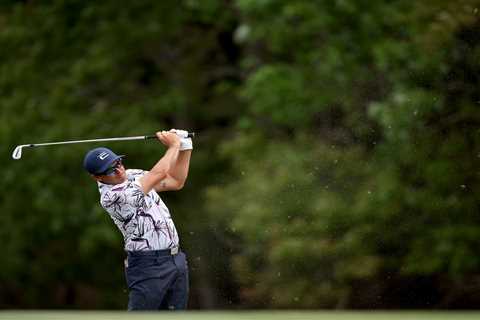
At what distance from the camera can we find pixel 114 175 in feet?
30.2

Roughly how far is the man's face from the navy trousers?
1.79ft

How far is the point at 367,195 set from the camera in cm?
1745

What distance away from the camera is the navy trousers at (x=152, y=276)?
9.27 m

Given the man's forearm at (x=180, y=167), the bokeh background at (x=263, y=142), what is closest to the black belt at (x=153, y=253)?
the man's forearm at (x=180, y=167)

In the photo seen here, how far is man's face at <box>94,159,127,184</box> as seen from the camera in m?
9.14

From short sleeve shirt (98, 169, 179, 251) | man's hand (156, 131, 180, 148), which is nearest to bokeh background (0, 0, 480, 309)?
man's hand (156, 131, 180, 148)

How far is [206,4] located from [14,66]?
156 inches

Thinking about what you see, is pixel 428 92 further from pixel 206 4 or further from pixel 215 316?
pixel 215 316

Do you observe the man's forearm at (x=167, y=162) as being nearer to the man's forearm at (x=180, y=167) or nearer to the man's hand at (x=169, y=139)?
the man's hand at (x=169, y=139)

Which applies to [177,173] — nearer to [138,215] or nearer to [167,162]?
[167,162]

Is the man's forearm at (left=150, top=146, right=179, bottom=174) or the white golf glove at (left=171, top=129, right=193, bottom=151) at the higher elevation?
the man's forearm at (left=150, top=146, right=179, bottom=174)

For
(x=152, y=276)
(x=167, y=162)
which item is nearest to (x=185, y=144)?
(x=167, y=162)

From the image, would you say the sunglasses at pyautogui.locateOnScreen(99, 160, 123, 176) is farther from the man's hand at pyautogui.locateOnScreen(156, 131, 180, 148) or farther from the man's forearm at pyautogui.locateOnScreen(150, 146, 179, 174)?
the man's hand at pyautogui.locateOnScreen(156, 131, 180, 148)

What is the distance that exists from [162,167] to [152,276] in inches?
31.8
